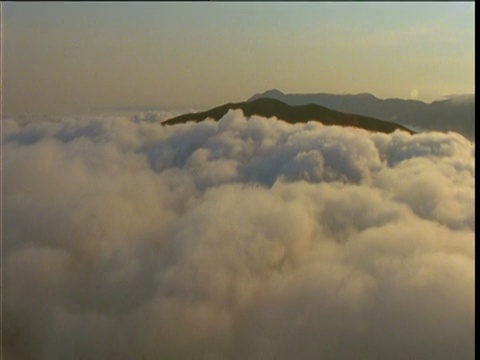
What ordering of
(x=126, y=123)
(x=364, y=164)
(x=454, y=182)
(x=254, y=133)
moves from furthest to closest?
(x=254, y=133), (x=364, y=164), (x=126, y=123), (x=454, y=182)

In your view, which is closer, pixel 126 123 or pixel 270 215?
pixel 126 123

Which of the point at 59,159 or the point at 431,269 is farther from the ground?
the point at 59,159

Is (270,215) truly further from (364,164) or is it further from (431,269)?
(431,269)

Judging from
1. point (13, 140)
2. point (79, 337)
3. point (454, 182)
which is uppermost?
point (13, 140)

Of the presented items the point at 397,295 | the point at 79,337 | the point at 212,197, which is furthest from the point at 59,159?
the point at 397,295

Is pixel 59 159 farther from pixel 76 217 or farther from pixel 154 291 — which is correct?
pixel 154 291

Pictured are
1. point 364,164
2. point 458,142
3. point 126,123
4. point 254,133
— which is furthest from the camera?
point 254,133

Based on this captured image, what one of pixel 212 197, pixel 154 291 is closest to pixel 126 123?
pixel 212 197
